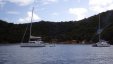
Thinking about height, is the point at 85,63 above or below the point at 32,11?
below

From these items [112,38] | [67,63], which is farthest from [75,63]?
[112,38]

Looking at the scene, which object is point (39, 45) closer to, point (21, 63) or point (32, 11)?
point (32, 11)

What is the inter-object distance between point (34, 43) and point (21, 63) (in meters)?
79.9

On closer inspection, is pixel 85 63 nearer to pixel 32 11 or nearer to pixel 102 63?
pixel 102 63

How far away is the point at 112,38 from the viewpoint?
628 feet

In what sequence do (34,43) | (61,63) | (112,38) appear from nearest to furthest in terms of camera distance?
(61,63) < (34,43) < (112,38)

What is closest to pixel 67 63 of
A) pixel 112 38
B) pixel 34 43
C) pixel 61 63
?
pixel 61 63

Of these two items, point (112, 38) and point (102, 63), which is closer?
point (102, 63)

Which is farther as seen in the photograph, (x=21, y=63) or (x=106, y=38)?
(x=106, y=38)

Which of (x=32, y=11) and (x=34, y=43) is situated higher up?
(x=32, y=11)

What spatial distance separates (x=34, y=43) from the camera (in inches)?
5182

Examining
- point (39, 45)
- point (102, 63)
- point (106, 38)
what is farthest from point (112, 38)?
Answer: point (102, 63)

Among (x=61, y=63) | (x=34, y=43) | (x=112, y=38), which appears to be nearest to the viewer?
(x=61, y=63)

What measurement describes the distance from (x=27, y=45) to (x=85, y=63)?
3267 inches
